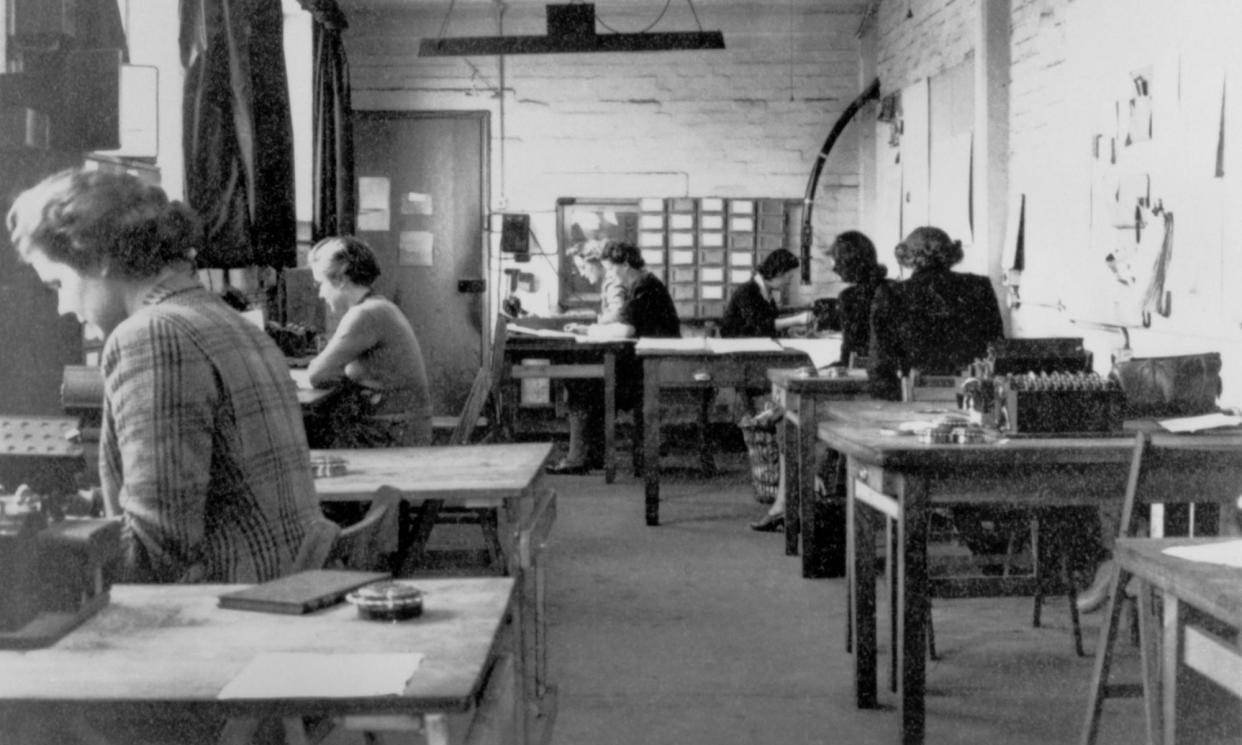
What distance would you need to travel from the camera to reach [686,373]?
7352mm

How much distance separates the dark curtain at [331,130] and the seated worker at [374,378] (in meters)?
3.69

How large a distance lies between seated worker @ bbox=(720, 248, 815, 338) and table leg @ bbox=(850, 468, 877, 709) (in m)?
5.23

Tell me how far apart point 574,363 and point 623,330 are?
14.4 inches

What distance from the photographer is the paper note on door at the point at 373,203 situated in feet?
37.5

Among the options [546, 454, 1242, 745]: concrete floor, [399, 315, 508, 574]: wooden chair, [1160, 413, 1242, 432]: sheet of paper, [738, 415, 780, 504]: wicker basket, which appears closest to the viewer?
[1160, 413, 1242, 432]: sheet of paper

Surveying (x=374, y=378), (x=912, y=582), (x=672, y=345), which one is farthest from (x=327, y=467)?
(x=672, y=345)

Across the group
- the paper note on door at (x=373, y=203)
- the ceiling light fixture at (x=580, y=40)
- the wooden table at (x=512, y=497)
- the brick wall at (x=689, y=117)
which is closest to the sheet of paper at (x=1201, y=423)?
the wooden table at (x=512, y=497)

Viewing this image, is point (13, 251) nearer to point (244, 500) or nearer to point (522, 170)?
point (244, 500)

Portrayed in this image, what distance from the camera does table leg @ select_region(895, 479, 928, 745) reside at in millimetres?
3727

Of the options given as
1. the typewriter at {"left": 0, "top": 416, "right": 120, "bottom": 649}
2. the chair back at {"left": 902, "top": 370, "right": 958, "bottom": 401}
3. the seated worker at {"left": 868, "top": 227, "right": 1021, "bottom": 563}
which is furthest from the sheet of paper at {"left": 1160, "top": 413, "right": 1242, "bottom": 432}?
the typewriter at {"left": 0, "top": 416, "right": 120, "bottom": 649}

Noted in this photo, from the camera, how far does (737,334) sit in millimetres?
9555

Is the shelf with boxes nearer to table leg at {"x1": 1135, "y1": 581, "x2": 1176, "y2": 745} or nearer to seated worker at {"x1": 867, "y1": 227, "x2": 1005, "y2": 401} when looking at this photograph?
seated worker at {"x1": 867, "y1": 227, "x2": 1005, "y2": 401}

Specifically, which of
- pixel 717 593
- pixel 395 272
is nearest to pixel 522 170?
pixel 395 272

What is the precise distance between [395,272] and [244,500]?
29.4 ft
